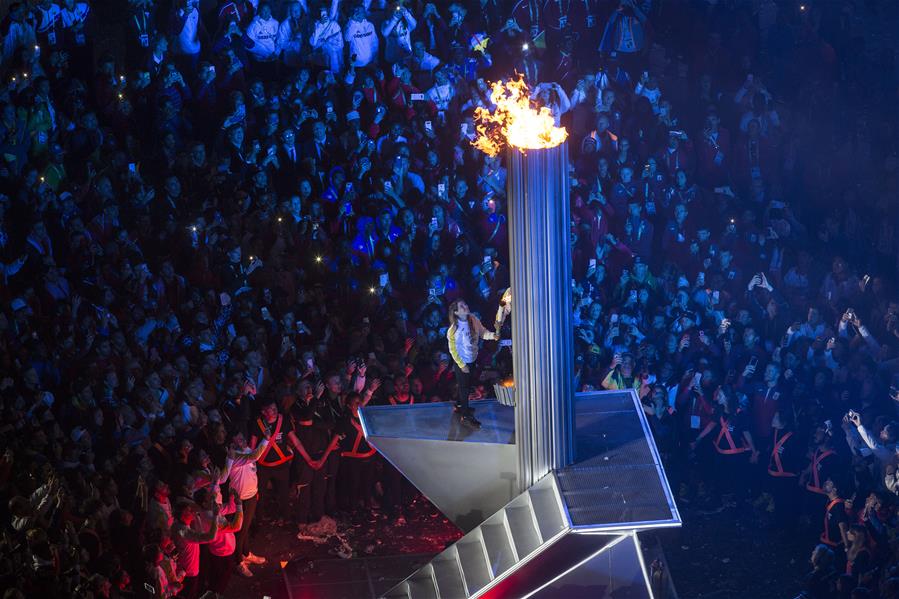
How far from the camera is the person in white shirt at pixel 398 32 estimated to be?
17.0m

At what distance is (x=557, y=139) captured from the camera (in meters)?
10.7

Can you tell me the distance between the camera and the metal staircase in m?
11.1

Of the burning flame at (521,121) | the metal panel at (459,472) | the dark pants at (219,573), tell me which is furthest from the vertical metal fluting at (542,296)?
the dark pants at (219,573)

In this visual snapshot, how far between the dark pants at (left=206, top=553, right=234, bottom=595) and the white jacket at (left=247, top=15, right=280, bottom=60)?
674cm

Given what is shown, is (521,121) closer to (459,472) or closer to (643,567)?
(459,472)

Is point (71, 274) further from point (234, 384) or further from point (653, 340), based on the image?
point (653, 340)

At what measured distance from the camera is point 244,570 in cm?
1265

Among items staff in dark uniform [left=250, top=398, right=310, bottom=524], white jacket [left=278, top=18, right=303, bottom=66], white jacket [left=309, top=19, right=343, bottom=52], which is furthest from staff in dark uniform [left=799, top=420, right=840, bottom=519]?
white jacket [left=278, top=18, right=303, bottom=66]

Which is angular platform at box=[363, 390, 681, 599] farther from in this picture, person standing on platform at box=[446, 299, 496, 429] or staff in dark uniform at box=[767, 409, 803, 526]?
staff in dark uniform at box=[767, 409, 803, 526]

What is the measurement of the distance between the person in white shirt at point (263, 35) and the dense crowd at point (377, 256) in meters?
0.03

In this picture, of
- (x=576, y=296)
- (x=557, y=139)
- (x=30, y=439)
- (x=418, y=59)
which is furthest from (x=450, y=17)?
(x=30, y=439)

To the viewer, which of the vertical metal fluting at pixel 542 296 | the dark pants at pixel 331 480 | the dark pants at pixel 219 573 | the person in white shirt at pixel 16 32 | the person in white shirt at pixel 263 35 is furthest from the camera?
the person in white shirt at pixel 263 35

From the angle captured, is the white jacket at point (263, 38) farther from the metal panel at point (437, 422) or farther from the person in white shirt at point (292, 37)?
the metal panel at point (437, 422)

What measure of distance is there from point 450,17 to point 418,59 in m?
0.79
